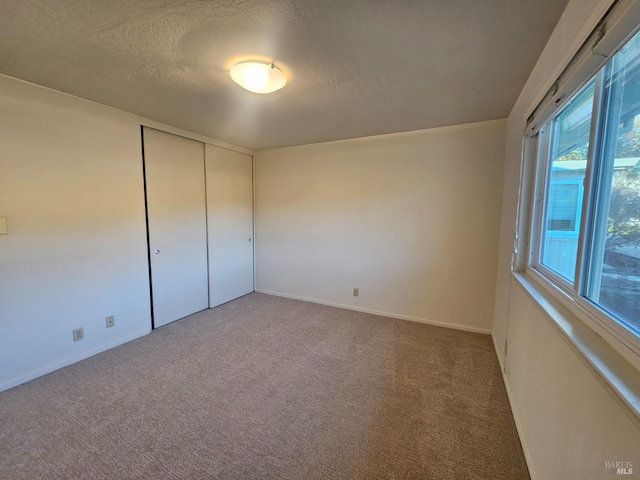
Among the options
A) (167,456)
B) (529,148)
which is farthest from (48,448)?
(529,148)

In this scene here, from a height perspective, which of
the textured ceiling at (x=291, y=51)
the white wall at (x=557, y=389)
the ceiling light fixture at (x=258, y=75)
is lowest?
the white wall at (x=557, y=389)

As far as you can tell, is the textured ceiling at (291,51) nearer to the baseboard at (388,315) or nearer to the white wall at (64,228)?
the white wall at (64,228)

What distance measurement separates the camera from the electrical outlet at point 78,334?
243 centimetres

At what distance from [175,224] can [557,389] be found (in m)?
3.60

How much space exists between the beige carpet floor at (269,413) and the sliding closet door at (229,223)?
1191mm

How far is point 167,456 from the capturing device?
149 centimetres

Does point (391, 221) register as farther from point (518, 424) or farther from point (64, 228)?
point (64, 228)

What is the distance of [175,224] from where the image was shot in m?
3.26

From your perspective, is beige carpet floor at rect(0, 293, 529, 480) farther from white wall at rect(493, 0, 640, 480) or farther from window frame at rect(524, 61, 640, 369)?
window frame at rect(524, 61, 640, 369)

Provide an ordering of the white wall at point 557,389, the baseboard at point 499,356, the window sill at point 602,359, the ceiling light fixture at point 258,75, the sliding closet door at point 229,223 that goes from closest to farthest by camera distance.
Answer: the window sill at point 602,359
the white wall at point 557,389
the ceiling light fixture at point 258,75
the baseboard at point 499,356
the sliding closet door at point 229,223

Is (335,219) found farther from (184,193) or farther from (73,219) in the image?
(73,219)

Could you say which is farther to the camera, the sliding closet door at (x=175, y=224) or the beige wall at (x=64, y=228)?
the sliding closet door at (x=175, y=224)

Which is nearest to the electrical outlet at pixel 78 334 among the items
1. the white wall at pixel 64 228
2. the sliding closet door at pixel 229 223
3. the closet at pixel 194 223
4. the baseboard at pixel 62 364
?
the white wall at pixel 64 228

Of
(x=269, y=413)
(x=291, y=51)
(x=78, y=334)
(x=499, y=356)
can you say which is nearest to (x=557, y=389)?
(x=499, y=356)
